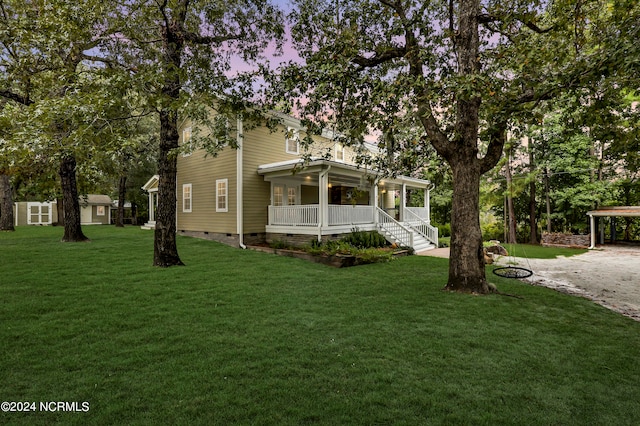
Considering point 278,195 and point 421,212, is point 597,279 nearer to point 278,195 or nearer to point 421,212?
point 421,212

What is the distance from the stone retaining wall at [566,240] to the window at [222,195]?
60.8 feet

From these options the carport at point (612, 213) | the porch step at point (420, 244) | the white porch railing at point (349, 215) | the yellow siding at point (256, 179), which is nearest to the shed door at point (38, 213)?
the yellow siding at point (256, 179)

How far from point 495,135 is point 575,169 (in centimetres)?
1638

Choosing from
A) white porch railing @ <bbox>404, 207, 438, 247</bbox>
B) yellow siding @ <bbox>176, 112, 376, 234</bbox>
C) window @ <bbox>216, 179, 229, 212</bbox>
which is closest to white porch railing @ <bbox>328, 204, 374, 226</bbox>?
yellow siding @ <bbox>176, 112, 376, 234</bbox>

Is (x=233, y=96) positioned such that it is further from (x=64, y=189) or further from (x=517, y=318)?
(x=64, y=189)

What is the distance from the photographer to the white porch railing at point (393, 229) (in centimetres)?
1456

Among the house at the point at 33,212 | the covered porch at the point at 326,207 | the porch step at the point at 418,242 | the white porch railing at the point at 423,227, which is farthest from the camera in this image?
the house at the point at 33,212

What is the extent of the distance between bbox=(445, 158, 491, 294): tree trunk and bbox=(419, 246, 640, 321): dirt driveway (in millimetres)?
2398

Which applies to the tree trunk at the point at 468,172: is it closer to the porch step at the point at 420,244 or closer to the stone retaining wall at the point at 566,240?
the porch step at the point at 420,244

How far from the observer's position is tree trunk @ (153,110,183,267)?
28.9 ft

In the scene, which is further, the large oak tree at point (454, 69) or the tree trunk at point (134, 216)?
the tree trunk at point (134, 216)

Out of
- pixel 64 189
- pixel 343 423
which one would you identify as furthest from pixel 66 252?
pixel 343 423

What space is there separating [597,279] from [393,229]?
754cm

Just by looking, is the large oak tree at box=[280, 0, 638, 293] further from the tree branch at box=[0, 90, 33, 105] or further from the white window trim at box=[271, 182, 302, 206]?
the tree branch at box=[0, 90, 33, 105]
